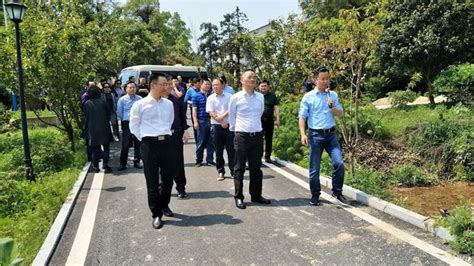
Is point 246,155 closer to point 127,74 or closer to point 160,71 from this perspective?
point 160,71

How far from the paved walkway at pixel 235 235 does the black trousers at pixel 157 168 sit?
302 millimetres

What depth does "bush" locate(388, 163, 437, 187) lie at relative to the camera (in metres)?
6.95

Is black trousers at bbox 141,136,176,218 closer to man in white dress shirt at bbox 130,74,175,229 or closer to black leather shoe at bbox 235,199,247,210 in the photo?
man in white dress shirt at bbox 130,74,175,229

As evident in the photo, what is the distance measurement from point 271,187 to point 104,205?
2.58 meters

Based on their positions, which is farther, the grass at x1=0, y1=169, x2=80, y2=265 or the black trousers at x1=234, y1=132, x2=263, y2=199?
the black trousers at x1=234, y1=132, x2=263, y2=199

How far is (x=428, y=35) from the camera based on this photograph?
12.6 metres

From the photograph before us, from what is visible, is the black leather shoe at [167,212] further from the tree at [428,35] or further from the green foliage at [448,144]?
the tree at [428,35]

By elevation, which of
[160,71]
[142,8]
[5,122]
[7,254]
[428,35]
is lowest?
[5,122]

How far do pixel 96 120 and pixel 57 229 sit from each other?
3614mm

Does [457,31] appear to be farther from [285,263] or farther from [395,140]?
[285,263]

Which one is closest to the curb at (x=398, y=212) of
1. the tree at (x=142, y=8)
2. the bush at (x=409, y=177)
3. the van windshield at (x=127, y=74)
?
the bush at (x=409, y=177)

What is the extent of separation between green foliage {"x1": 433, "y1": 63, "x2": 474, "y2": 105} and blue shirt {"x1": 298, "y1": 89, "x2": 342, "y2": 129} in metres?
7.41

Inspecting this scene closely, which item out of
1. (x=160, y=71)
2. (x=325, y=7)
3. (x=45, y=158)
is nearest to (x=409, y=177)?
(x=45, y=158)

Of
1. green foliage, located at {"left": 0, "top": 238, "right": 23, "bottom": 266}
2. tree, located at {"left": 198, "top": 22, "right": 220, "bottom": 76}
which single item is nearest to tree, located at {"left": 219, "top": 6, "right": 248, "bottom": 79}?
tree, located at {"left": 198, "top": 22, "right": 220, "bottom": 76}
